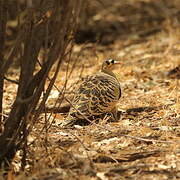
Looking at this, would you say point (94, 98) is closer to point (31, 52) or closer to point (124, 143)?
point (124, 143)

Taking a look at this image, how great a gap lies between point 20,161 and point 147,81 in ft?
13.2

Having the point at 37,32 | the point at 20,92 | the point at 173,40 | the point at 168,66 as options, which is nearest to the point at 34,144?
the point at 20,92

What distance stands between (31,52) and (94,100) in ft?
6.78

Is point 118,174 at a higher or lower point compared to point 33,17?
lower

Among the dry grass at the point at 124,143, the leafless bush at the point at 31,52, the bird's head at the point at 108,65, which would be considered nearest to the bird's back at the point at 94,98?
the dry grass at the point at 124,143

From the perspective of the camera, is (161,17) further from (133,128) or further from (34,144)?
(34,144)

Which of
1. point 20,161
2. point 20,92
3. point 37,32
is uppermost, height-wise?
point 37,32

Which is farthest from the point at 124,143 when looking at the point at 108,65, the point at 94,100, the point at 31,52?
the point at 108,65

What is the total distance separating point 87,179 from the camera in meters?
4.33

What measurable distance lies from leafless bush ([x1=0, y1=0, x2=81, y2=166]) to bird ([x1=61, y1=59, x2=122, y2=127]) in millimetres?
1508

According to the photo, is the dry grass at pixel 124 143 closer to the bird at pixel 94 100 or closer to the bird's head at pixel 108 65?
the bird at pixel 94 100

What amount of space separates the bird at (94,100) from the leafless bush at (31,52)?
1508mm

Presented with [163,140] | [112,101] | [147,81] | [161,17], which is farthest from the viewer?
[161,17]

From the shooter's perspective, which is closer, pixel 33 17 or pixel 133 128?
pixel 33 17
